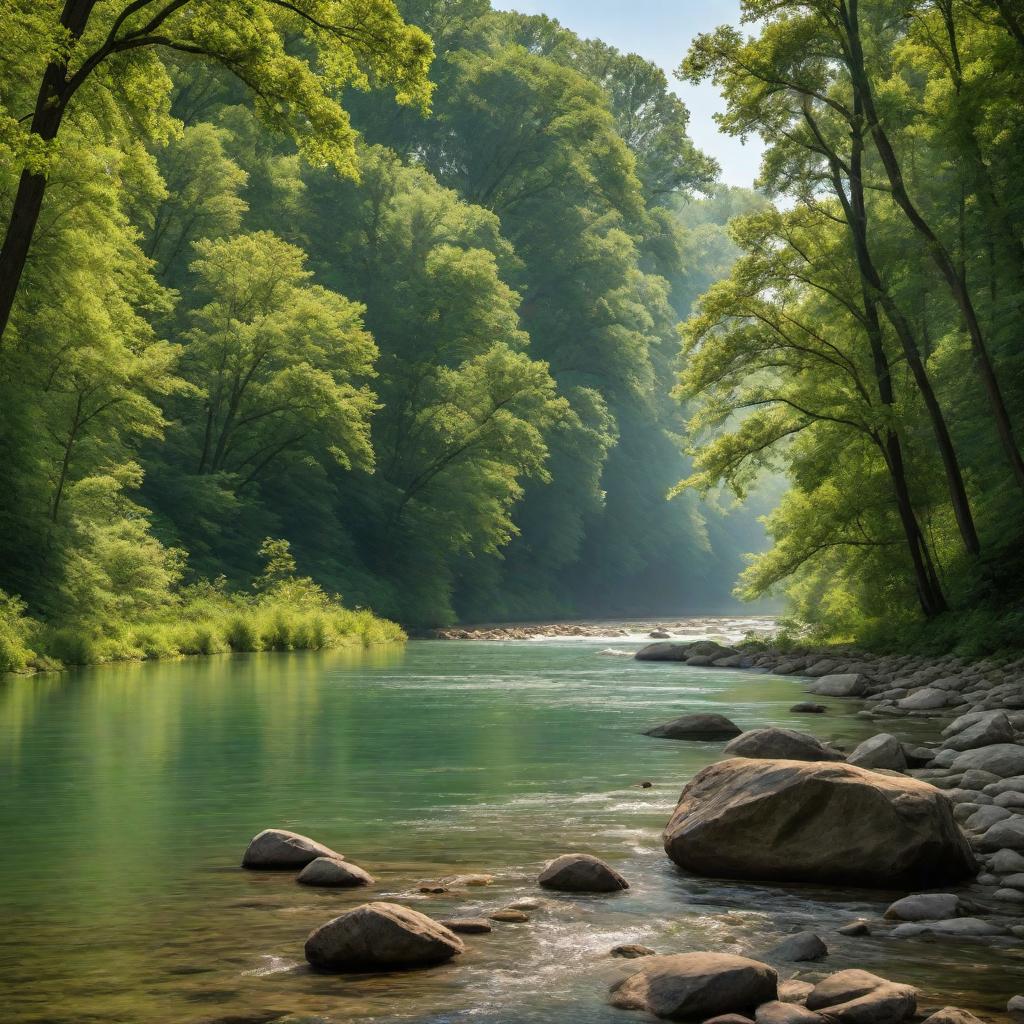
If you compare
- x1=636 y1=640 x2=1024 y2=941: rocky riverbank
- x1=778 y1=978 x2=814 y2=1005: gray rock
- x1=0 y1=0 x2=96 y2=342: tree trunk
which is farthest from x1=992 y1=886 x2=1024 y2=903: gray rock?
x1=0 y1=0 x2=96 y2=342: tree trunk

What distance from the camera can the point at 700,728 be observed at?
1373 cm

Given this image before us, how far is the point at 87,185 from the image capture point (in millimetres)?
23891

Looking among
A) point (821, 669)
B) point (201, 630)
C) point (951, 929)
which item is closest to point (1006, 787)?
point (951, 929)

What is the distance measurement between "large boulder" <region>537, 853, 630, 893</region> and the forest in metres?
9.56

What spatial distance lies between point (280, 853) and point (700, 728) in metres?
7.14

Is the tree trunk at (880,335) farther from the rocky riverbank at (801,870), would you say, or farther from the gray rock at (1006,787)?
the gray rock at (1006,787)

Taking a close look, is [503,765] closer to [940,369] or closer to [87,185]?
[940,369]

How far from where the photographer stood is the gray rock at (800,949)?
5492 millimetres

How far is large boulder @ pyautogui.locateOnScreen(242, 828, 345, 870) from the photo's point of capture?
291 inches

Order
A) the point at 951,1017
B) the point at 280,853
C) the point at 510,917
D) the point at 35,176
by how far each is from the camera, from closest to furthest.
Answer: the point at 951,1017
the point at 510,917
the point at 280,853
the point at 35,176

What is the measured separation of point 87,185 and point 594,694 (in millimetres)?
13305

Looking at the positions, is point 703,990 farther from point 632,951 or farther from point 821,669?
point 821,669

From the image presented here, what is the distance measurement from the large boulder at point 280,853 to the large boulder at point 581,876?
128 cm

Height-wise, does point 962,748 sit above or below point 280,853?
above
